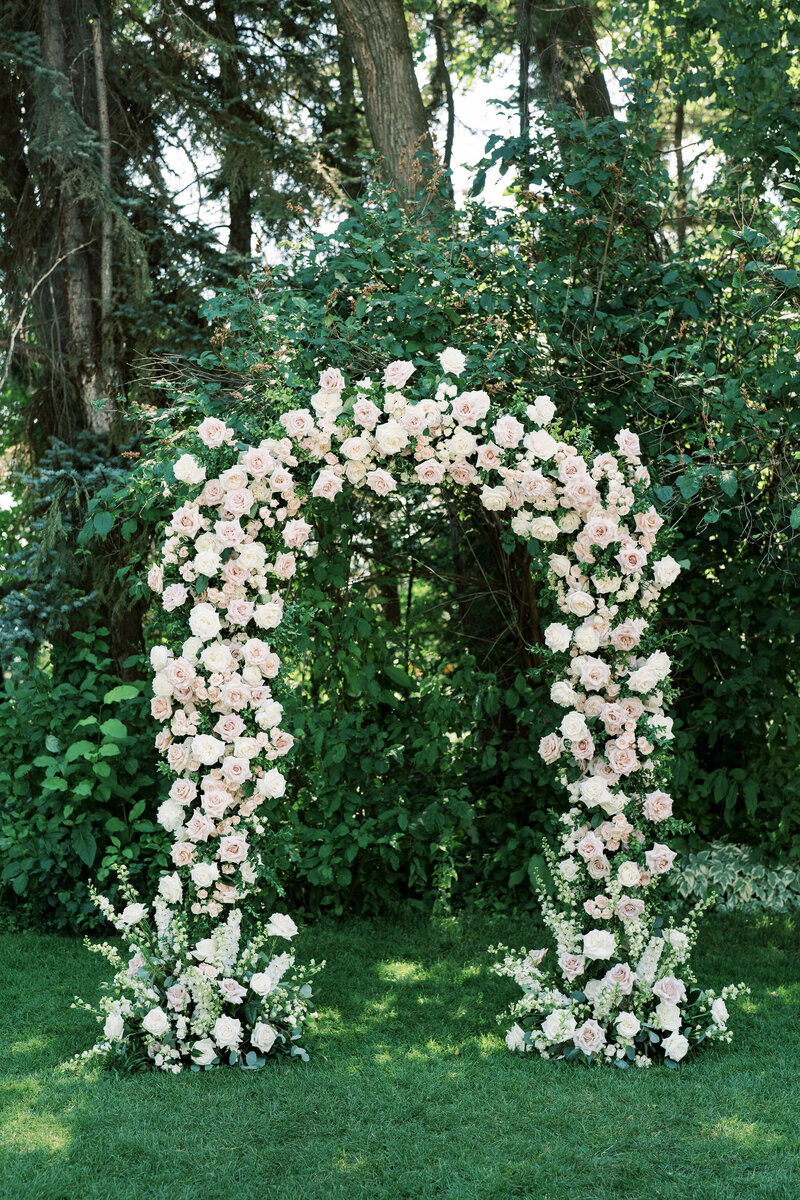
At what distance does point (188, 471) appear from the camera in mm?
3566

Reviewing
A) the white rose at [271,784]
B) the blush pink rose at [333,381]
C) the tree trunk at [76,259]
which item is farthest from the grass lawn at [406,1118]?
the tree trunk at [76,259]

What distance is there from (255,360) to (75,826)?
240cm

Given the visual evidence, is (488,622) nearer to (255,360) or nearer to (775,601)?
(775,601)

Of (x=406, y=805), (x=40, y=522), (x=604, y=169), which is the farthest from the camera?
(x=40, y=522)

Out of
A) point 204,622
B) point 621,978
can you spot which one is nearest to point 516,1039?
point 621,978

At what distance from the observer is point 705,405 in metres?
4.02

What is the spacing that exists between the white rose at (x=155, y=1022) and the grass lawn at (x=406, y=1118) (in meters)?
0.16

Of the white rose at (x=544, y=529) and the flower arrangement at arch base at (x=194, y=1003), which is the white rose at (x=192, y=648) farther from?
the white rose at (x=544, y=529)

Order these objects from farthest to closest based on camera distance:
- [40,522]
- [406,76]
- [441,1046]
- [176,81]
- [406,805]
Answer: [176,81] → [406,76] → [40,522] → [406,805] → [441,1046]

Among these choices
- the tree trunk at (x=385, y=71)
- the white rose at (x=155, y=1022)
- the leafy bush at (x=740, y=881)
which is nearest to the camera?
the white rose at (x=155, y=1022)

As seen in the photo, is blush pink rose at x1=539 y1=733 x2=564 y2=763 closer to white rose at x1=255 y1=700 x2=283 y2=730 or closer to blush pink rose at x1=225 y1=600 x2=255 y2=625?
white rose at x1=255 y1=700 x2=283 y2=730

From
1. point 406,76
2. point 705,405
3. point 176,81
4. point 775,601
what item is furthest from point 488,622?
point 176,81

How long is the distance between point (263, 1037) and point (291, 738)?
0.99m

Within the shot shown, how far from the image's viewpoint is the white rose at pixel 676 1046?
349cm
